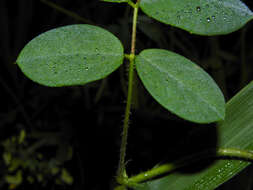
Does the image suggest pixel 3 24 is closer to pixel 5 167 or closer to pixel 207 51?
pixel 5 167

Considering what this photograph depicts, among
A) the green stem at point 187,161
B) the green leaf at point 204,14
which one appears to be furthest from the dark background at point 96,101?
the green leaf at point 204,14

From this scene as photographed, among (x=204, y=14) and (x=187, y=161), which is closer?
(x=204, y=14)

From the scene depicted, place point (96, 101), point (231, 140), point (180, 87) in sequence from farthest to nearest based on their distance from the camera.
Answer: point (96, 101), point (231, 140), point (180, 87)

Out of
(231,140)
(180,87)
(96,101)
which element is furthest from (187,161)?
(96,101)

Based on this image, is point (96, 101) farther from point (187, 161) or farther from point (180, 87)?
point (180, 87)

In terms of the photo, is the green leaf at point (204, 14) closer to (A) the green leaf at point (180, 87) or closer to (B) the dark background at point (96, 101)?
(A) the green leaf at point (180, 87)

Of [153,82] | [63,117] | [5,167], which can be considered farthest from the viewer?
[63,117]

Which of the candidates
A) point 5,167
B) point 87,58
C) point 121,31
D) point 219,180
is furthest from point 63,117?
point 87,58

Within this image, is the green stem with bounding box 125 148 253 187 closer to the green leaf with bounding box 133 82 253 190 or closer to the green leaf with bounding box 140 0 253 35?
the green leaf with bounding box 133 82 253 190

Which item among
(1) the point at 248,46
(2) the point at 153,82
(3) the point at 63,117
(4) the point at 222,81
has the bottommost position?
(3) the point at 63,117
